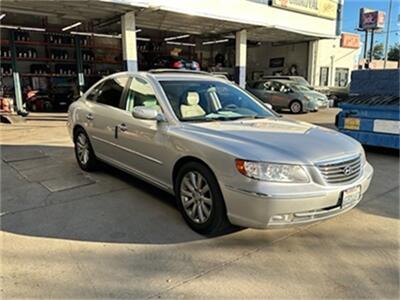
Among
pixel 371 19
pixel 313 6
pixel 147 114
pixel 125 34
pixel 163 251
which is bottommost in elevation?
pixel 163 251

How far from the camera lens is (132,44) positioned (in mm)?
12172

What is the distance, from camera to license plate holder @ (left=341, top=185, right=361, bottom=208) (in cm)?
301

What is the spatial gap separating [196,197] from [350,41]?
975 inches

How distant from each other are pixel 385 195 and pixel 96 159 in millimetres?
4029

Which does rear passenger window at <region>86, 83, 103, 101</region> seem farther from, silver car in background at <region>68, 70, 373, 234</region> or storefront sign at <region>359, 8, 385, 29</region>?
storefront sign at <region>359, 8, 385, 29</region>

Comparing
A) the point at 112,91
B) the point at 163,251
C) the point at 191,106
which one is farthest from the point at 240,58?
the point at 163,251

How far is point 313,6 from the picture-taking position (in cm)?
1822

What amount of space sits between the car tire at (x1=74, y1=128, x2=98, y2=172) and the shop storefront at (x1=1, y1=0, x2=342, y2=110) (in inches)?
251

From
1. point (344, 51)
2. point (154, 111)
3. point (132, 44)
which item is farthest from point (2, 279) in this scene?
point (344, 51)

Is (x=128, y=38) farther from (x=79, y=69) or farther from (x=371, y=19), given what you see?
(x=371, y=19)

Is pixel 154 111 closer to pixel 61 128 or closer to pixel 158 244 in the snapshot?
pixel 158 244

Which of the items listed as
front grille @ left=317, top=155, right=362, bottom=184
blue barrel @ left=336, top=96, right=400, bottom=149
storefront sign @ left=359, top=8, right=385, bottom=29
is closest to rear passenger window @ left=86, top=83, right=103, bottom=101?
front grille @ left=317, top=155, right=362, bottom=184

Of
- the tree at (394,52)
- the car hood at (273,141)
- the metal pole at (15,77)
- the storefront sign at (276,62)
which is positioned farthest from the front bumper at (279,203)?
the tree at (394,52)

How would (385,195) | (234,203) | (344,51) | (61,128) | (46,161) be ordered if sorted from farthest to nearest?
1. (344,51)
2. (61,128)
3. (46,161)
4. (385,195)
5. (234,203)
